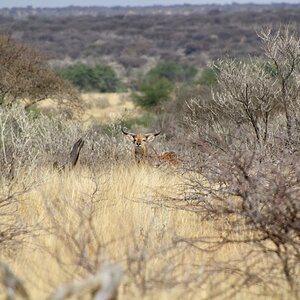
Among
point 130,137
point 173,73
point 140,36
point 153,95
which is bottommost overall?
point 140,36

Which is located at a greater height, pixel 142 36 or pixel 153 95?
pixel 153 95

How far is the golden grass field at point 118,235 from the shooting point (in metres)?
4.86

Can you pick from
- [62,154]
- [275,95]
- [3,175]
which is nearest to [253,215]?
[3,175]

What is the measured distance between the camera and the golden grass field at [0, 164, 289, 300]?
4.86 metres

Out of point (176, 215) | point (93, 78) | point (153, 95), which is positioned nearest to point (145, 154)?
point (176, 215)

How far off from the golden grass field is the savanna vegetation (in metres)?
0.01

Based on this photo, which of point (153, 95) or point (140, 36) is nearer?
point (153, 95)

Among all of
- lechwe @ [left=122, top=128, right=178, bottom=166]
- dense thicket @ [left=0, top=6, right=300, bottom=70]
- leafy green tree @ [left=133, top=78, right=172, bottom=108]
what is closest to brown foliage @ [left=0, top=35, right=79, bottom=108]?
lechwe @ [left=122, top=128, right=178, bottom=166]

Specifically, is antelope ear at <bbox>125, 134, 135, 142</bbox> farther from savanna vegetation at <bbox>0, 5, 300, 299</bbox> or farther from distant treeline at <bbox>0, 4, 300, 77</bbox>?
distant treeline at <bbox>0, 4, 300, 77</bbox>

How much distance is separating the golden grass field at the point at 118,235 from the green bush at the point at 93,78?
31.6m

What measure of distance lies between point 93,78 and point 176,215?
35910mm

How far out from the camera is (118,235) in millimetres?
6488

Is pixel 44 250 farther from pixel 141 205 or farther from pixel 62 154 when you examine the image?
pixel 62 154

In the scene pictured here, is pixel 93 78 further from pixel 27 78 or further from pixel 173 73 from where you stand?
pixel 27 78
